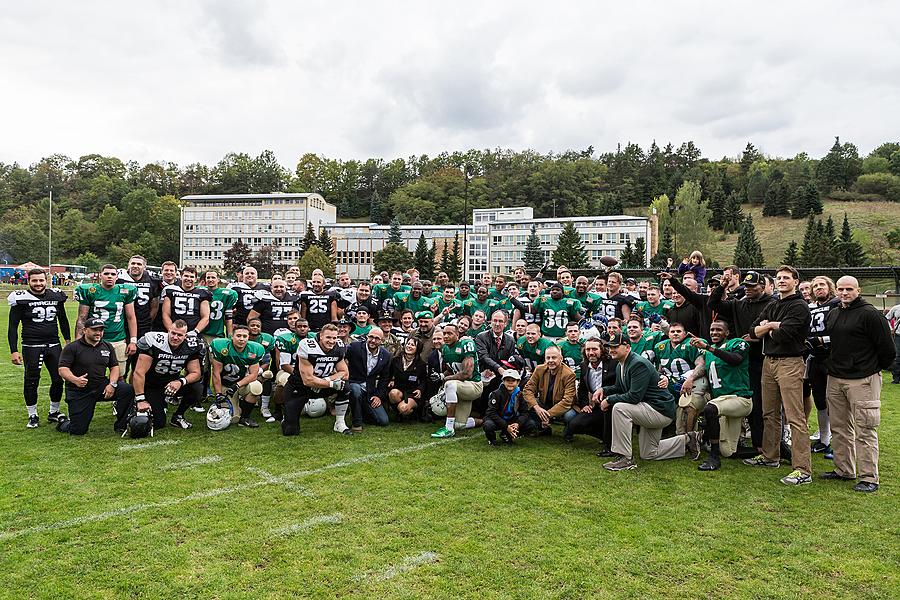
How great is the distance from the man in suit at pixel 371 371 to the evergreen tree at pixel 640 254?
2197 inches

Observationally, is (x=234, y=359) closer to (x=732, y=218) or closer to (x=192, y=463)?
(x=192, y=463)

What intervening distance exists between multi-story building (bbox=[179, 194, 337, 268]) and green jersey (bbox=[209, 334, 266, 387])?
250 ft

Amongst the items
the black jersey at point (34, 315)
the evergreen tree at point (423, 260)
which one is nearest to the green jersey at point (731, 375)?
the black jersey at point (34, 315)

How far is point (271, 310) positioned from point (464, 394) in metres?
3.20

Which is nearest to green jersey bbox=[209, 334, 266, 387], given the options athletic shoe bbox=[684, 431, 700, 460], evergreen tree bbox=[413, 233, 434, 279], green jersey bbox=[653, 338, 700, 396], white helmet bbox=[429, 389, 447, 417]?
white helmet bbox=[429, 389, 447, 417]

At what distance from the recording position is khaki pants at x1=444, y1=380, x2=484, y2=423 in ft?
22.9

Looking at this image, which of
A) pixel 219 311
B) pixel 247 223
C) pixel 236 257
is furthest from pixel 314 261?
pixel 219 311

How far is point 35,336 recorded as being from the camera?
689 cm

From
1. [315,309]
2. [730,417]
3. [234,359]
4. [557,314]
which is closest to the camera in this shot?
[730,417]

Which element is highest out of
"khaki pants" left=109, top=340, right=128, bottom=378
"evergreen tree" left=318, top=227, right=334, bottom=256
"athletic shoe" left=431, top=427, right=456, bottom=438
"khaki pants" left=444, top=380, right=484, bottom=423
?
"evergreen tree" left=318, top=227, right=334, bottom=256

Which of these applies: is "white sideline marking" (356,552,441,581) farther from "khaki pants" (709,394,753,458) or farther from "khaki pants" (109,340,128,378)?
"khaki pants" (109,340,128,378)

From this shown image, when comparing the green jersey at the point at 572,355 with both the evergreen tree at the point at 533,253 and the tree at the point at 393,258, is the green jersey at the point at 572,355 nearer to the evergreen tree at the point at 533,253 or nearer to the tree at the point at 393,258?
the evergreen tree at the point at 533,253

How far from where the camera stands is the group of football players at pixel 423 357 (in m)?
6.04

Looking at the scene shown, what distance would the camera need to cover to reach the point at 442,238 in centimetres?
7800
